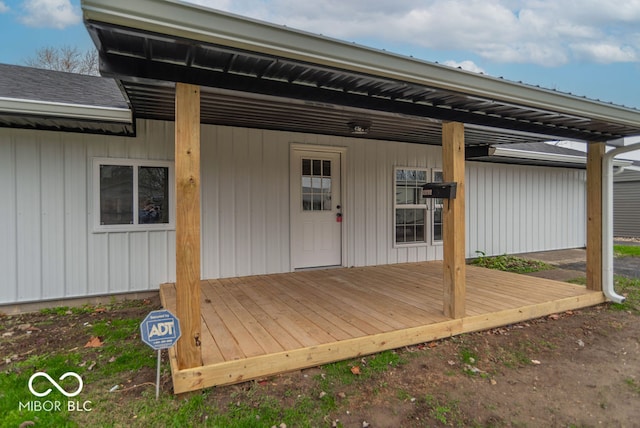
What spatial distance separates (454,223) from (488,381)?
1301 mm

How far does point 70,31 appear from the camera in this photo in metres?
13.9

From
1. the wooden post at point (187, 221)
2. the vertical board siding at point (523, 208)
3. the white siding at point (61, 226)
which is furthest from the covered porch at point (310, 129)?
the vertical board siding at point (523, 208)

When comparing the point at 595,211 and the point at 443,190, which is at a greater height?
the point at 443,190

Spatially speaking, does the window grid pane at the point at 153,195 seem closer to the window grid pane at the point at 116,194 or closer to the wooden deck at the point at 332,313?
the window grid pane at the point at 116,194

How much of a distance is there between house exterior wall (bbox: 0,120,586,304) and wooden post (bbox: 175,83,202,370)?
2.56 meters

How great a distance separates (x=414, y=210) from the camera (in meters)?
6.52

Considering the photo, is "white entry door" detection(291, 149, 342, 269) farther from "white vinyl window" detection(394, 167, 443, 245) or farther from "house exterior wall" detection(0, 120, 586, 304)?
"white vinyl window" detection(394, 167, 443, 245)

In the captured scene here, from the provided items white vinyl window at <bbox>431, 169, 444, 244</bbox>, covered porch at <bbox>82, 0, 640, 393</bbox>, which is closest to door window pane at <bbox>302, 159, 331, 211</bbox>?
covered porch at <bbox>82, 0, 640, 393</bbox>

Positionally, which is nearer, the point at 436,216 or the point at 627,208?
the point at 436,216

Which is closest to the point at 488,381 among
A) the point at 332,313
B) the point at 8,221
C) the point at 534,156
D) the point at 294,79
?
the point at 332,313

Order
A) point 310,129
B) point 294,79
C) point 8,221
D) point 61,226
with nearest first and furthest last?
1. point 294,79
2. point 8,221
3. point 61,226
4. point 310,129

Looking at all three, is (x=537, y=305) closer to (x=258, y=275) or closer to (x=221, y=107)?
(x=258, y=275)

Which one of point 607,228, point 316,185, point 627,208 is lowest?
point 607,228

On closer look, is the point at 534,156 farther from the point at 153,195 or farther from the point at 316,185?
the point at 153,195
